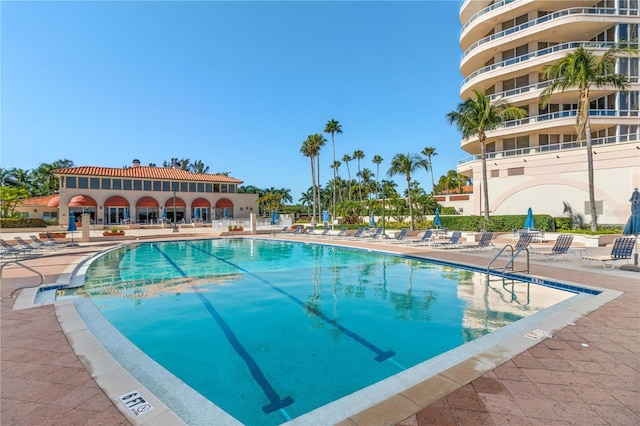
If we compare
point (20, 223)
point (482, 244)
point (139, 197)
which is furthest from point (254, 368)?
point (139, 197)

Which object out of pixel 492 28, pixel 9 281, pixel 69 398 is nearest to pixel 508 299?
pixel 69 398

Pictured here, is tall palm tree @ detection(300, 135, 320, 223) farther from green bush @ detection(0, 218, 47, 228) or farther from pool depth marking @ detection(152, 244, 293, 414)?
pool depth marking @ detection(152, 244, 293, 414)

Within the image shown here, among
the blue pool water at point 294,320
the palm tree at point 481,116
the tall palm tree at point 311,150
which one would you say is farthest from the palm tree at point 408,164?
the blue pool water at point 294,320

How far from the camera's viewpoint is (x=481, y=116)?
939 inches

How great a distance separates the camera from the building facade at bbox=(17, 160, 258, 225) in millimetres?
38000

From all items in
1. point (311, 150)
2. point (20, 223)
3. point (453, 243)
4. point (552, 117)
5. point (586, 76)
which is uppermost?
point (311, 150)

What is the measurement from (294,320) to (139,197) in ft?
138

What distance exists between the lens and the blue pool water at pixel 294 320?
491 cm

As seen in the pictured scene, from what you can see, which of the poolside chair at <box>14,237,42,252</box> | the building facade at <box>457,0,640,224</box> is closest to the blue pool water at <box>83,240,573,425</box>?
the poolside chair at <box>14,237,42,252</box>

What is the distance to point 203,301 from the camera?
9203mm

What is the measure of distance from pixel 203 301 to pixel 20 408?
594cm

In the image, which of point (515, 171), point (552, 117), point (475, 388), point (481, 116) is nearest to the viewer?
point (475, 388)

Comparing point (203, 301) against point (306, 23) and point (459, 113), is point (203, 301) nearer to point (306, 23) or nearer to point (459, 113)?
point (306, 23)

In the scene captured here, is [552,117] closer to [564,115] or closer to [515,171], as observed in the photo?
[564,115]
